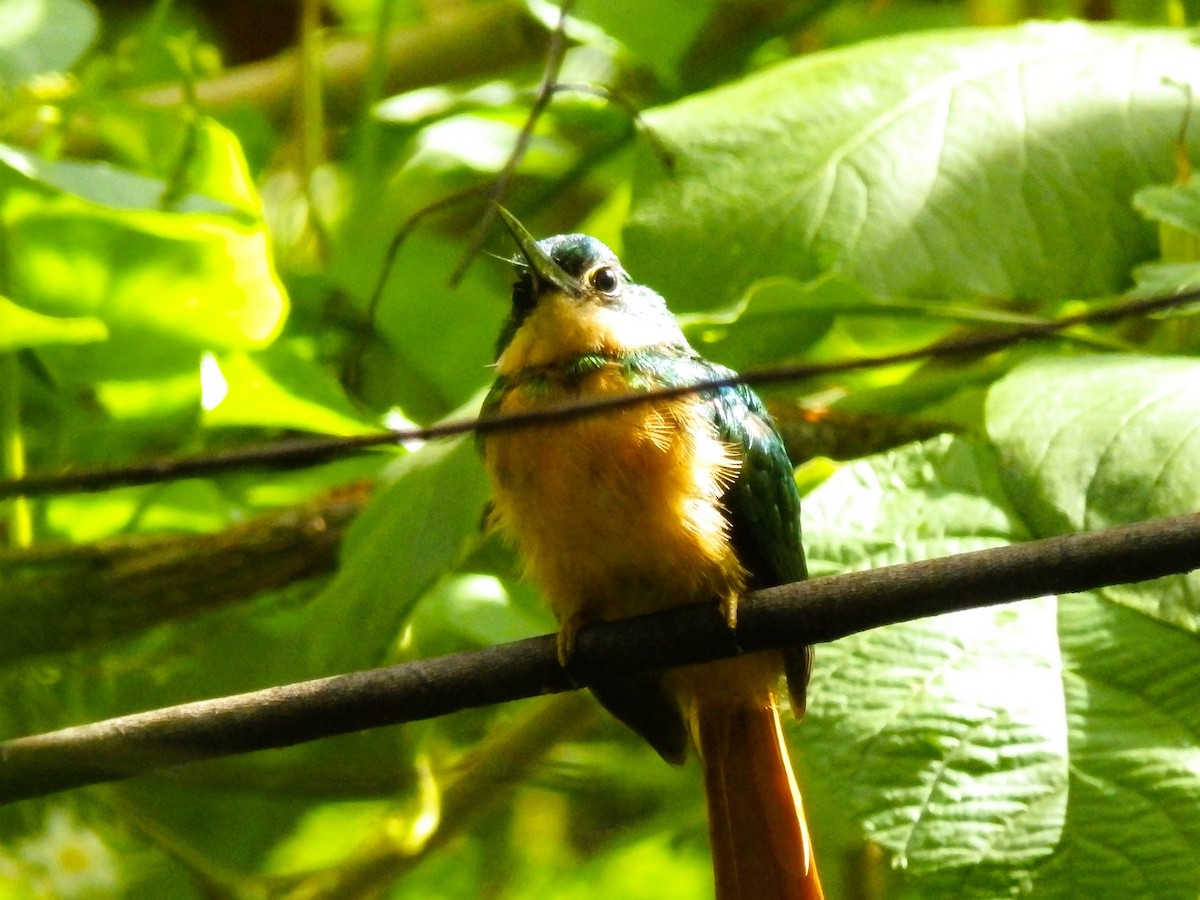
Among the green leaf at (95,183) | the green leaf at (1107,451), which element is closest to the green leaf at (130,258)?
the green leaf at (95,183)

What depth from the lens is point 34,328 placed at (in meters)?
1.60

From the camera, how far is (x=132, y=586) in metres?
1.85

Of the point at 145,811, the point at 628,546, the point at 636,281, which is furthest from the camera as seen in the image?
the point at 145,811

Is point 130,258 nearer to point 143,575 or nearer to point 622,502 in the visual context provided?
point 143,575

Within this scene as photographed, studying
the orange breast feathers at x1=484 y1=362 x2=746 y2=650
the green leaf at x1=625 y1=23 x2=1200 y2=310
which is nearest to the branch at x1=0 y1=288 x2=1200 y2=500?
the orange breast feathers at x1=484 y1=362 x2=746 y2=650

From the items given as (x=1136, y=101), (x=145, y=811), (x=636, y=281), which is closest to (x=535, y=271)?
(x=636, y=281)

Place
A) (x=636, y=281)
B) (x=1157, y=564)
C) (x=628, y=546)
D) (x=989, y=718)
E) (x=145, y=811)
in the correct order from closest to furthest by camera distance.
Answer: (x=1157, y=564) < (x=989, y=718) < (x=628, y=546) < (x=636, y=281) < (x=145, y=811)

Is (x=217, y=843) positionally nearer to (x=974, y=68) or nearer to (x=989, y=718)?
(x=989, y=718)

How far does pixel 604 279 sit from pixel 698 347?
171 mm

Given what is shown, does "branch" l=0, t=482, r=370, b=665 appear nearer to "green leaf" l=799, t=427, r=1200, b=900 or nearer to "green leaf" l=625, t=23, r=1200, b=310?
"green leaf" l=625, t=23, r=1200, b=310

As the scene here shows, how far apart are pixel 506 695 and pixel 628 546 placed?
528mm

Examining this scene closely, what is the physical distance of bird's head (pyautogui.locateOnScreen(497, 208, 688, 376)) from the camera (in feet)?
5.69

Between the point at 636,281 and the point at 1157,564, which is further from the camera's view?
the point at 636,281

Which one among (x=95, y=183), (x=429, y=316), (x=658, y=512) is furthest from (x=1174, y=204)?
(x=95, y=183)
